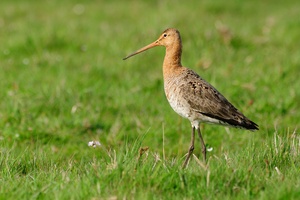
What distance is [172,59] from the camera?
22.1 ft

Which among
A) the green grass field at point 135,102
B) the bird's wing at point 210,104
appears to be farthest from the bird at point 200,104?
the green grass field at point 135,102

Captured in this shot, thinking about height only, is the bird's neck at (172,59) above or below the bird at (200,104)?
above

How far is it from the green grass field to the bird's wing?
12.4 inches

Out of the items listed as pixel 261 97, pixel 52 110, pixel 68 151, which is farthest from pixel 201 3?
pixel 68 151

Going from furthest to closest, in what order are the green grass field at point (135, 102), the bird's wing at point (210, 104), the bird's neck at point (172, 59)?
the bird's neck at point (172, 59) < the bird's wing at point (210, 104) < the green grass field at point (135, 102)

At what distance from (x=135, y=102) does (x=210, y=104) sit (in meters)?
2.35

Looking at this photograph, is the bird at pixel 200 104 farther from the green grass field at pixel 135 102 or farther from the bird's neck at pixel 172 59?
the green grass field at pixel 135 102

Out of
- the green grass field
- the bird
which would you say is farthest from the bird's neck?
the green grass field

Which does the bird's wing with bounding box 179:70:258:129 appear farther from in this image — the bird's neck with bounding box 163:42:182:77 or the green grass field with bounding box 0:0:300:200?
the bird's neck with bounding box 163:42:182:77

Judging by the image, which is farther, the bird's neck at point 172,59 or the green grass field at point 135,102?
the bird's neck at point 172,59

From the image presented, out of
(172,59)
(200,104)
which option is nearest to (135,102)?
(172,59)

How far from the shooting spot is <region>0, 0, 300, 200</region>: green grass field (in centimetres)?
452

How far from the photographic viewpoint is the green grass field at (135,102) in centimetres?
452

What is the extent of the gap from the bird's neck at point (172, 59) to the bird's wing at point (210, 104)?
1.55ft
